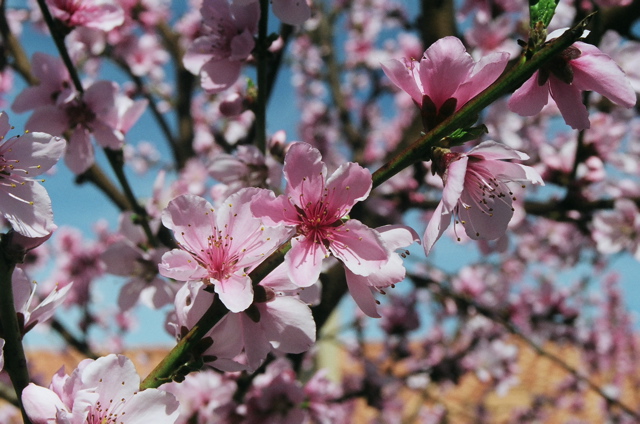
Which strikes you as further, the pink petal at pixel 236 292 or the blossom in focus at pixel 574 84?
the blossom in focus at pixel 574 84

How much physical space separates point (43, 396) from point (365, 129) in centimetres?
505

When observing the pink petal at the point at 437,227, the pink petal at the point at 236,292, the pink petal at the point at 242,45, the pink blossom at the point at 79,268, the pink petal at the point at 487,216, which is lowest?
the pink blossom at the point at 79,268

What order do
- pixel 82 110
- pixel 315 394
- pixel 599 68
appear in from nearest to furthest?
pixel 599 68
pixel 82 110
pixel 315 394

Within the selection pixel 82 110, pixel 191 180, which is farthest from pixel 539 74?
pixel 191 180

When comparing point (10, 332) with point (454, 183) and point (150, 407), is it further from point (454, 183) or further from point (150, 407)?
point (454, 183)

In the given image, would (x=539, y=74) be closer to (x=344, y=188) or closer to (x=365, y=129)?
(x=344, y=188)

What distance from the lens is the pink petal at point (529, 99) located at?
984mm

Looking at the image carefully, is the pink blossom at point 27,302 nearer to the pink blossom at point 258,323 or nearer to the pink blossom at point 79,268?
the pink blossom at point 258,323

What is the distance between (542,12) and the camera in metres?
0.89

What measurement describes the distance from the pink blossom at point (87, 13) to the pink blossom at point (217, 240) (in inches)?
33.8

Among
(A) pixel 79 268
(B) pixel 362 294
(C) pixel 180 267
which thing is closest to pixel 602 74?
(B) pixel 362 294

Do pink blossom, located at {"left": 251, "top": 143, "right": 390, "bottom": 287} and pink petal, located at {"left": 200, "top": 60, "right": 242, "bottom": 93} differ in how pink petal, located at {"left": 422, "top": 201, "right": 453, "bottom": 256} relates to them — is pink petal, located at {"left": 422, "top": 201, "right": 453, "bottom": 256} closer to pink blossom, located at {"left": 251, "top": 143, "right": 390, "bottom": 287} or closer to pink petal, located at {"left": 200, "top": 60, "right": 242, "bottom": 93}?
pink blossom, located at {"left": 251, "top": 143, "right": 390, "bottom": 287}

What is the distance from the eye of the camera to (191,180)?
265cm

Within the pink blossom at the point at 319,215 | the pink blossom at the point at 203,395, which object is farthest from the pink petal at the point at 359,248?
the pink blossom at the point at 203,395
